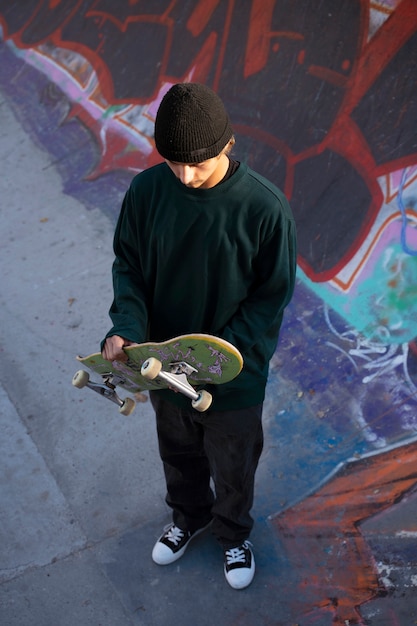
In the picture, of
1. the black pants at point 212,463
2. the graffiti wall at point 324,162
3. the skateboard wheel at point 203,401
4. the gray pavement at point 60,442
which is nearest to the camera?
the skateboard wheel at point 203,401

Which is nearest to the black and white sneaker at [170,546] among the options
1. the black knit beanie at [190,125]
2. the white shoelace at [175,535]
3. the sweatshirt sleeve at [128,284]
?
the white shoelace at [175,535]

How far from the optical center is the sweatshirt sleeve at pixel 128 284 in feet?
8.35

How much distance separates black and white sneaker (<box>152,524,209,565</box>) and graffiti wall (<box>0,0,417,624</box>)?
46cm

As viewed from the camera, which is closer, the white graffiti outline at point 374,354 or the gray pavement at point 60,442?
the gray pavement at point 60,442

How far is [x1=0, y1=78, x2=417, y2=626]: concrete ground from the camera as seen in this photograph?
10.3 feet

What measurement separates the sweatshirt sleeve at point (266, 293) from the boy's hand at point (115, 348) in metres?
0.36

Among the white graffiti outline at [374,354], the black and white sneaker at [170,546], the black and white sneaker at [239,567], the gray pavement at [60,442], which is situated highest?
the white graffiti outline at [374,354]

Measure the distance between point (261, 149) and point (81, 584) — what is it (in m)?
3.39

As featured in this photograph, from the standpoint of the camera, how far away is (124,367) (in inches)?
103

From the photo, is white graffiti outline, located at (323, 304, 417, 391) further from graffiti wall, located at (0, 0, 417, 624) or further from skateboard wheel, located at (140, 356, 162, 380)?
skateboard wheel, located at (140, 356, 162, 380)

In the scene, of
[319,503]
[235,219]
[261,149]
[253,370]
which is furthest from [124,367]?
[261,149]

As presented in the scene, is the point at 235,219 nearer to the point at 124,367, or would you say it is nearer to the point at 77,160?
the point at 124,367

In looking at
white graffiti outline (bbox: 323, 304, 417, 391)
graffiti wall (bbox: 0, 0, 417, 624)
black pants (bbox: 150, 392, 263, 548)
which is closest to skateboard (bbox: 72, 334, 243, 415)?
black pants (bbox: 150, 392, 263, 548)

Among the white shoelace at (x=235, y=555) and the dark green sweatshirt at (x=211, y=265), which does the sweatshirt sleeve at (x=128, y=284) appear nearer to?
the dark green sweatshirt at (x=211, y=265)
